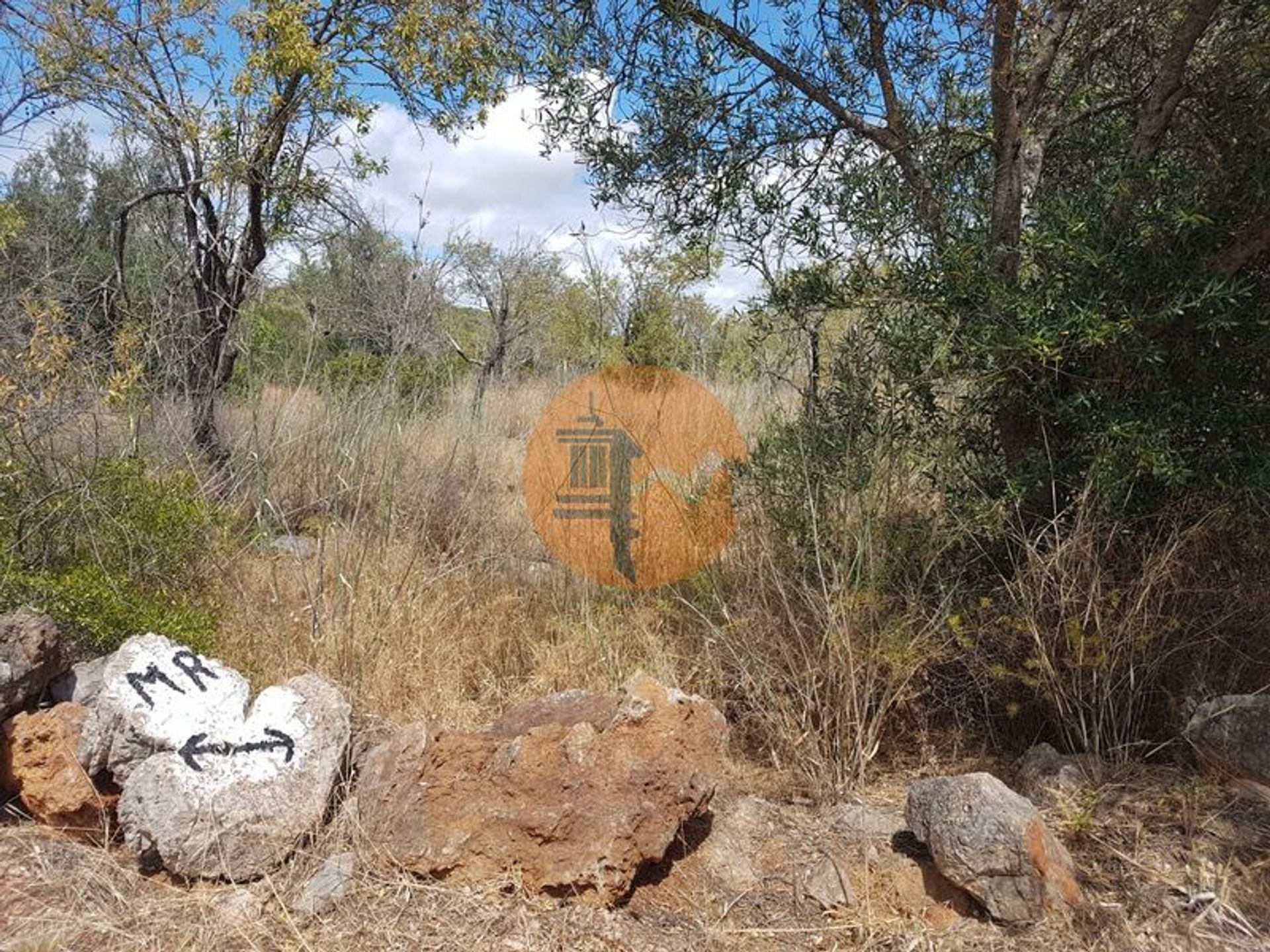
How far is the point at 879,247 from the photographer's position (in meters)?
3.36

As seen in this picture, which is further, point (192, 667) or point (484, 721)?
point (484, 721)

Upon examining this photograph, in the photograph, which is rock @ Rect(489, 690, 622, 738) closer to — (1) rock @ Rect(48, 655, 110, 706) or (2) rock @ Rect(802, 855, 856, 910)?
(2) rock @ Rect(802, 855, 856, 910)

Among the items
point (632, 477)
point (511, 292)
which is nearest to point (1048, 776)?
point (632, 477)

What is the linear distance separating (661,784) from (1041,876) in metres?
1.01

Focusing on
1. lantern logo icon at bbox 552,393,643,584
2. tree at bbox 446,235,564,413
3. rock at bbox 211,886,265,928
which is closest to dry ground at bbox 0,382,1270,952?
rock at bbox 211,886,265,928

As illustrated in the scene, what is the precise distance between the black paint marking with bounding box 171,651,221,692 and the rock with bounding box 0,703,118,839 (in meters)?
0.36

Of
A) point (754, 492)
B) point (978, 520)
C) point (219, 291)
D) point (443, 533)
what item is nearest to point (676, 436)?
point (754, 492)

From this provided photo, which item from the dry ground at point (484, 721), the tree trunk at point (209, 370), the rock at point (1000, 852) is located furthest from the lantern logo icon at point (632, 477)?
the tree trunk at point (209, 370)

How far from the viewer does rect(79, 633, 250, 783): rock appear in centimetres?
266

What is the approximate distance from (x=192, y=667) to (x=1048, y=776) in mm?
2827

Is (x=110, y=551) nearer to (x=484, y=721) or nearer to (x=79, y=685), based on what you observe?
(x=79, y=685)

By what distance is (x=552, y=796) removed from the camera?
96.3 inches

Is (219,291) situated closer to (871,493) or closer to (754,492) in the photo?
(754,492)

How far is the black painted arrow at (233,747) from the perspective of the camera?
101 inches
